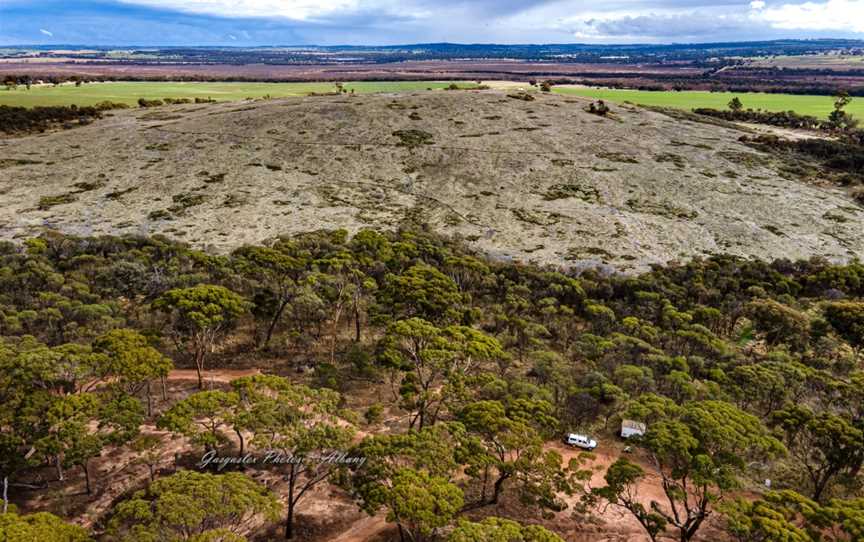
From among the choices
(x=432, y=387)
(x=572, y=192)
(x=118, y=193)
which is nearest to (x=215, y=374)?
(x=432, y=387)

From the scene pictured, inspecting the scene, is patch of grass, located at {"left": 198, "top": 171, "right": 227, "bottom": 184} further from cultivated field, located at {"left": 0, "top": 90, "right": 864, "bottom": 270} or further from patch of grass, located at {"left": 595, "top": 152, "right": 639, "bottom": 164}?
patch of grass, located at {"left": 595, "top": 152, "right": 639, "bottom": 164}

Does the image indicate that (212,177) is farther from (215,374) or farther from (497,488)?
(497,488)

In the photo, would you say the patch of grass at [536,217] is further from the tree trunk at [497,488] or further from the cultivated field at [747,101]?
the cultivated field at [747,101]

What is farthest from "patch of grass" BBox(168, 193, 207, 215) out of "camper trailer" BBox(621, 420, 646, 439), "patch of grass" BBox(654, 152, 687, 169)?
"patch of grass" BBox(654, 152, 687, 169)

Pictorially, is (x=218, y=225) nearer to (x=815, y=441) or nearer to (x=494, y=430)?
(x=494, y=430)

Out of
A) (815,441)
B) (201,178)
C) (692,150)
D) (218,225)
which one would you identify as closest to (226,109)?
(201,178)

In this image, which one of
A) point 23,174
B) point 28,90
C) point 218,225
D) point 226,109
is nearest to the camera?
point 218,225

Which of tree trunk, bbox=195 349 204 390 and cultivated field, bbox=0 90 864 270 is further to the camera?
cultivated field, bbox=0 90 864 270
